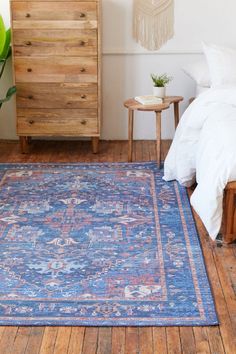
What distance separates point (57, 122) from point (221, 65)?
4.39ft

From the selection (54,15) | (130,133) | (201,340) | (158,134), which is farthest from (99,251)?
(54,15)

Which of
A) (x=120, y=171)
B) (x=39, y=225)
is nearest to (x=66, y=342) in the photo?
(x=39, y=225)

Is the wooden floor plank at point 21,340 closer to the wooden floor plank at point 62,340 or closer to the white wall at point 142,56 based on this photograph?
the wooden floor plank at point 62,340

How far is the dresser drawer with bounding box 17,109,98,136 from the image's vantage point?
14.8ft

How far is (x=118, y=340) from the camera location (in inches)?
90.7

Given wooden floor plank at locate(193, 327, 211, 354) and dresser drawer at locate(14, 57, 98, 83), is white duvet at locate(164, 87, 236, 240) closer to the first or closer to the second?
wooden floor plank at locate(193, 327, 211, 354)

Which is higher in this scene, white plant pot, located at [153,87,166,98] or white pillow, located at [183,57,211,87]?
white pillow, located at [183,57,211,87]

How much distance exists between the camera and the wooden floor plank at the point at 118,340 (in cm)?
224

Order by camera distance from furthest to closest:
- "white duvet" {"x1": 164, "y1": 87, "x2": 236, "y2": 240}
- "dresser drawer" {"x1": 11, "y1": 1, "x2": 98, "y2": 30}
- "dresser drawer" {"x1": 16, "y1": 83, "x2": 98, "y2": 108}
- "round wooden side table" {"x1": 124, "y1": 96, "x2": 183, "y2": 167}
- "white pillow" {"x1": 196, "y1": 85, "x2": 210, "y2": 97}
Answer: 1. "dresser drawer" {"x1": 16, "y1": 83, "x2": 98, "y2": 108}
2. "white pillow" {"x1": 196, "y1": 85, "x2": 210, "y2": 97}
3. "dresser drawer" {"x1": 11, "y1": 1, "x2": 98, "y2": 30}
4. "round wooden side table" {"x1": 124, "y1": 96, "x2": 183, "y2": 167}
5. "white duvet" {"x1": 164, "y1": 87, "x2": 236, "y2": 240}

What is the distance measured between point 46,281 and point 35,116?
2063 mm

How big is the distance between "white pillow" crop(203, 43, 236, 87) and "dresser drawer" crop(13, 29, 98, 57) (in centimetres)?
88

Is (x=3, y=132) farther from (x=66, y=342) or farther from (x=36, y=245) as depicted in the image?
(x=66, y=342)

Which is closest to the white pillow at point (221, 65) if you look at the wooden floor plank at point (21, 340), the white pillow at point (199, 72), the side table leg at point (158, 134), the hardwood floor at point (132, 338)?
the white pillow at point (199, 72)

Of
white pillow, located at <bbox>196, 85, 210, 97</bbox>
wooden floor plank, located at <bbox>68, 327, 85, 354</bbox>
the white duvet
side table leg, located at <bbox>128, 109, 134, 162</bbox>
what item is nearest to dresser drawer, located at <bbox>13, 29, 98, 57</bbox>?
side table leg, located at <bbox>128, 109, 134, 162</bbox>
